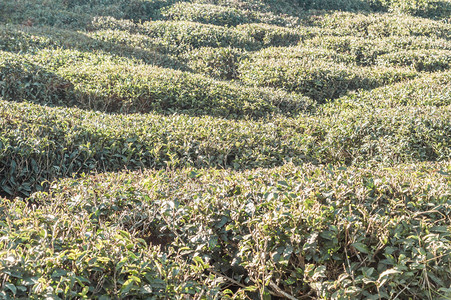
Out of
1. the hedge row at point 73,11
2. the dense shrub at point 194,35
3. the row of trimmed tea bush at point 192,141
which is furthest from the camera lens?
the hedge row at point 73,11

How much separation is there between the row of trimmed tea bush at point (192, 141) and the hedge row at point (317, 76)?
2875mm

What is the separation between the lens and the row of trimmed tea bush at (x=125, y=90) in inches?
333

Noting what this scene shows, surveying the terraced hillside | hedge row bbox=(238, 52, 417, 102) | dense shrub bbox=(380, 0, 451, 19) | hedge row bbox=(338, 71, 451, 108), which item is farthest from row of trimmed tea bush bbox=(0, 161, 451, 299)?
dense shrub bbox=(380, 0, 451, 19)

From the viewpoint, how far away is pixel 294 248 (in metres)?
3.04

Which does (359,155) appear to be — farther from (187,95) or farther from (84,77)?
(84,77)

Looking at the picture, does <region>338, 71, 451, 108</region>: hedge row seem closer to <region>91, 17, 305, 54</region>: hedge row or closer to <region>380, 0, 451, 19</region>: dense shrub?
<region>91, 17, 305, 54</region>: hedge row

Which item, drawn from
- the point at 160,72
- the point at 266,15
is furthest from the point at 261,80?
the point at 266,15

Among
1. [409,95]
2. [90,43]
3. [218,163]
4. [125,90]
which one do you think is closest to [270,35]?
[90,43]

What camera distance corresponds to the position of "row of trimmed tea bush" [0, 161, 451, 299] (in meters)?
2.57

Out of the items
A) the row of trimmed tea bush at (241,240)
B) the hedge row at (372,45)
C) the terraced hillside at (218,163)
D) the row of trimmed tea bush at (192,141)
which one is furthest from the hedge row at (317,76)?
the row of trimmed tea bush at (241,240)

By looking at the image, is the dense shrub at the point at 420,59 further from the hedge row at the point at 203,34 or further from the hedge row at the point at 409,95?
the hedge row at the point at 203,34

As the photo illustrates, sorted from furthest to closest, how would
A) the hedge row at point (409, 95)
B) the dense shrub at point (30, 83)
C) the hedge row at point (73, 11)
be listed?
the hedge row at point (73, 11) < the hedge row at point (409, 95) < the dense shrub at point (30, 83)

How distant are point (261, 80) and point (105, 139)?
6331mm

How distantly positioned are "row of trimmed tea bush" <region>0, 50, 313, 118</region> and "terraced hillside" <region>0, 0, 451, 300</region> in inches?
1.7
